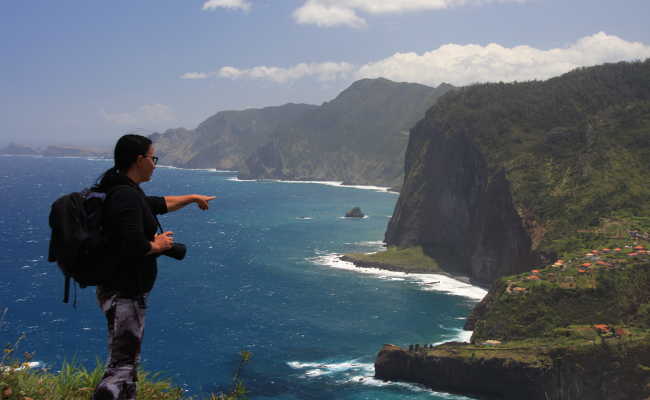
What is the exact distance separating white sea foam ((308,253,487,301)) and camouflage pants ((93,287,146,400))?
389 feet

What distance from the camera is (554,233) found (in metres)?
115

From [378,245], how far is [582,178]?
64743 mm

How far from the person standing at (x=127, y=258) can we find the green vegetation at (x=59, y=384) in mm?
2130

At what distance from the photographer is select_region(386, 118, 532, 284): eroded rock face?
130875mm

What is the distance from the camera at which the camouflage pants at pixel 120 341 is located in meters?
8.35

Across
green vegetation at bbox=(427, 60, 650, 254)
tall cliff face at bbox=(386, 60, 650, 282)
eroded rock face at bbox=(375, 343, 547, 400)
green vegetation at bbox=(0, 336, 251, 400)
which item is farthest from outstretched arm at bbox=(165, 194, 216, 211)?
green vegetation at bbox=(427, 60, 650, 254)

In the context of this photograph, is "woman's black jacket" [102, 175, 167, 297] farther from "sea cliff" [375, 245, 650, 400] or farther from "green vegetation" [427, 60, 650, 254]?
"green vegetation" [427, 60, 650, 254]

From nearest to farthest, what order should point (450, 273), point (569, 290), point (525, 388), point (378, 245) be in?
1. point (525, 388)
2. point (569, 290)
3. point (450, 273)
4. point (378, 245)

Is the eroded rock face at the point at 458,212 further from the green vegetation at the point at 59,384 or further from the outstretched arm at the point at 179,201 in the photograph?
the outstretched arm at the point at 179,201

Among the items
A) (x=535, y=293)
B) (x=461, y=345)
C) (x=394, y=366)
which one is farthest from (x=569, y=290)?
(x=394, y=366)

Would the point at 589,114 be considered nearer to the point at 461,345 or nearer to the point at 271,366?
the point at 461,345

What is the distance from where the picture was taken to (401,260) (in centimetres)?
15338

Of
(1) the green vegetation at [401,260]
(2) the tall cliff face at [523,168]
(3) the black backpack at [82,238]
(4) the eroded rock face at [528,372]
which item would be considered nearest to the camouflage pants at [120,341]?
(3) the black backpack at [82,238]

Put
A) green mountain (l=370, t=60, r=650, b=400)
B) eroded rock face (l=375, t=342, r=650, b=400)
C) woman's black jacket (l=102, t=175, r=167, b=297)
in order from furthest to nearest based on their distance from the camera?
green mountain (l=370, t=60, r=650, b=400) → eroded rock face (l=375, t=342, r=650, b=400) → woman's black jacket (l=102, t=175, r=167, b=297)
